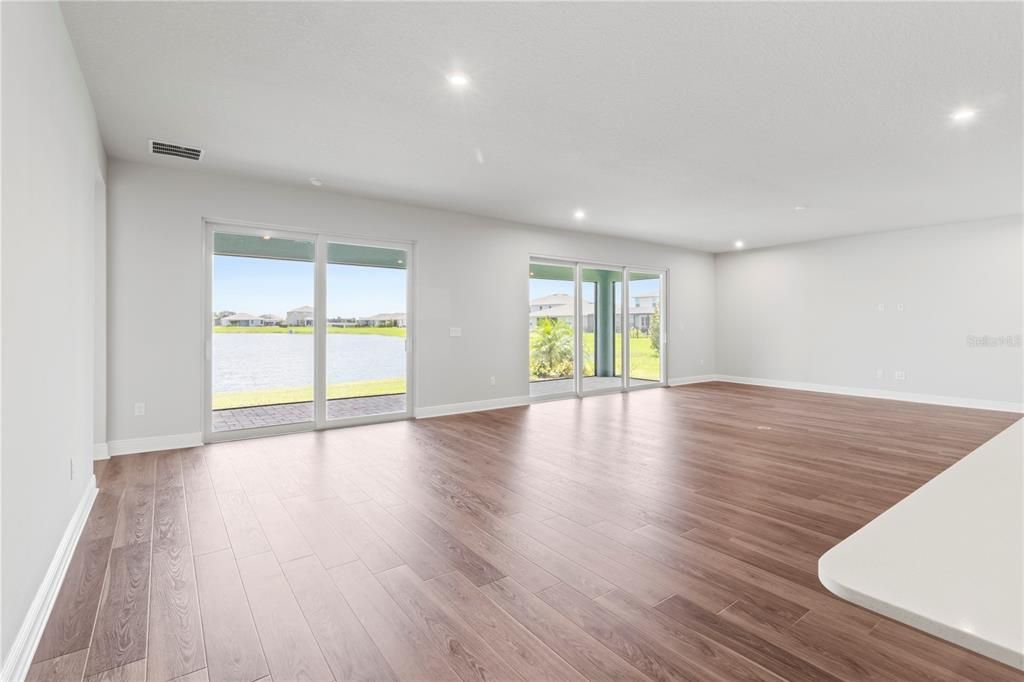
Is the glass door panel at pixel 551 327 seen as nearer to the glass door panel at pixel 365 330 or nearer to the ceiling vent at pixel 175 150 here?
the glass door panel at pixel 365 330

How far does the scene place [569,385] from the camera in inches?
318

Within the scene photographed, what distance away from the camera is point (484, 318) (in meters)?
6.71

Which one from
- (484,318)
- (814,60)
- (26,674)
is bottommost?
(26,674)

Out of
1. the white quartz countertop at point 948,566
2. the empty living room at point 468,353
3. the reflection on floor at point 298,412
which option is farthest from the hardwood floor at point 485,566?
the white quartz countertop at point 948,566

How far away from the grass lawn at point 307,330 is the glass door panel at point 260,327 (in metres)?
0.01

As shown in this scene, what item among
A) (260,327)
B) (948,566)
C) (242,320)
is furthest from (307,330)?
(948,566)

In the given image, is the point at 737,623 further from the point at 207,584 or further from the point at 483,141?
the point at 483,141

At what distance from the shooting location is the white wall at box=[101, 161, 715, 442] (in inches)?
173

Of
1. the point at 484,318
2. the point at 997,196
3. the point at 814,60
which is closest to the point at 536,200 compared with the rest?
the point at 484,318

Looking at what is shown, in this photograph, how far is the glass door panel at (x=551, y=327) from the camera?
7.46 metres

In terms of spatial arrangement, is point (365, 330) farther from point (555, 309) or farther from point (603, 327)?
point (603, 327)

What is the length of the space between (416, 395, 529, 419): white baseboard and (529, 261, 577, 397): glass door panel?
0.42 m

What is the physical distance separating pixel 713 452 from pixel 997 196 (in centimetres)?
466

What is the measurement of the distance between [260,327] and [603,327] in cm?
551
